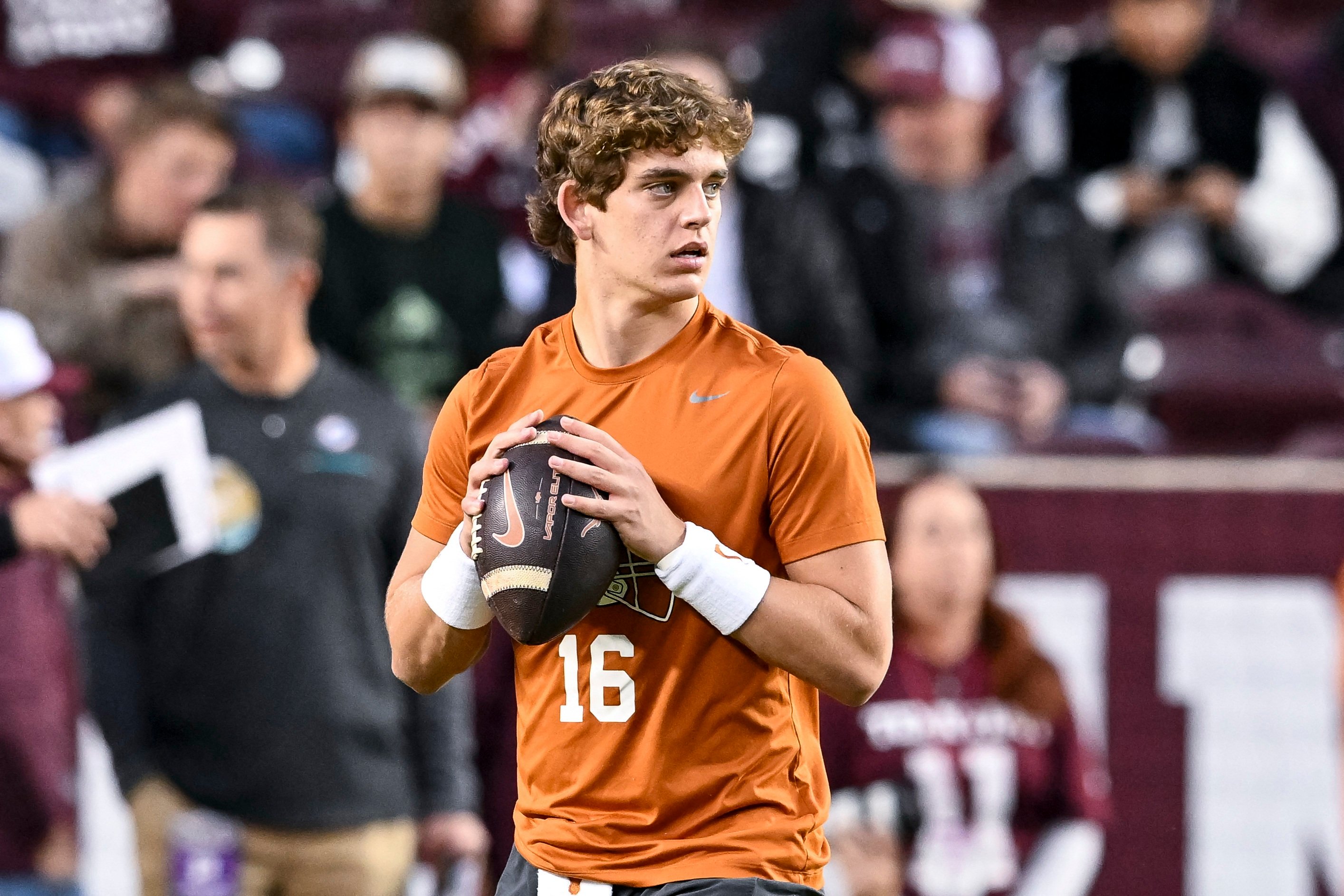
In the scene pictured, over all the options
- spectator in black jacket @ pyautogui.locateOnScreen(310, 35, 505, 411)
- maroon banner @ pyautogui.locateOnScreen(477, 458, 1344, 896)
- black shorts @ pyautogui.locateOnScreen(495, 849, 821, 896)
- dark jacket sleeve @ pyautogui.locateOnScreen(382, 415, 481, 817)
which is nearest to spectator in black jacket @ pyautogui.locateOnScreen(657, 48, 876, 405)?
maroon banner @ pyautogui.locateOnScreen(477, 458, 1344, 896)

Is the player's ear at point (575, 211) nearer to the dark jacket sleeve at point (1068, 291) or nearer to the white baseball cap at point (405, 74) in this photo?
Result: the white baseball cap at point (405, 74)

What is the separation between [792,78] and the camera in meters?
7.10

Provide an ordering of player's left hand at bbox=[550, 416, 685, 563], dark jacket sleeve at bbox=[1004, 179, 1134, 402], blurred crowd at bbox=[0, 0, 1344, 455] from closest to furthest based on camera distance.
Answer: player's left hand at bbox=[550, 416, 685, 563], blurred crowd at bbox=[0, 0, 1344, 455], dark jacket sleeve at bbox=[1004, 179, 1134, 402]

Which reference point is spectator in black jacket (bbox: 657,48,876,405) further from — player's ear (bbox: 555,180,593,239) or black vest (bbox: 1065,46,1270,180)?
player's ear (bbox: 555,180,593,239)

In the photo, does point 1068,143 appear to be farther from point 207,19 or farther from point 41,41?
point 41,41

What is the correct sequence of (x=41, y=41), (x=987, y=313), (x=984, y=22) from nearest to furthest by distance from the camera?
(x=987, y=313) → (x=41, y=41) → (x=984, y=22)

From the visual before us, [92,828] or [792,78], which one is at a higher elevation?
[792,78]

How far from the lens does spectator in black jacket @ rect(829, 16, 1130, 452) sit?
6.16 metres

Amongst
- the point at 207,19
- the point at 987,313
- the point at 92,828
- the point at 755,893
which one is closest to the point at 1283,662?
the point at 987,313

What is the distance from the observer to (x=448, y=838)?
546cm

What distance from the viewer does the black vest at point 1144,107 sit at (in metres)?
7.16

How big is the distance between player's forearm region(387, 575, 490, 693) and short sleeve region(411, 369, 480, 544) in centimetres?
10

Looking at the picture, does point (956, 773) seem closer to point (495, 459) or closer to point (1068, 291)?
point (1068, 291)

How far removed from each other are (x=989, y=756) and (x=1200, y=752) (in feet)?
2.53
